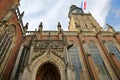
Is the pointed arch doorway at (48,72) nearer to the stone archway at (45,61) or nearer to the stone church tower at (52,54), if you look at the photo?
the stone church tower at (52,54)

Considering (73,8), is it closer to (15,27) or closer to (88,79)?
(15,27)

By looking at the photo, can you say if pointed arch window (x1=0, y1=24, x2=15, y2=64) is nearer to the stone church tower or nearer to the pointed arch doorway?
the stone church tower

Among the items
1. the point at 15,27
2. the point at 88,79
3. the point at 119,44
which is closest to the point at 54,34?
the point at 15,27

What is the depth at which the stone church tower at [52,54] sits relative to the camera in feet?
37.9

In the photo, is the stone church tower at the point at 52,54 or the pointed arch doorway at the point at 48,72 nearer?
the stone church tower at the point at 52,54

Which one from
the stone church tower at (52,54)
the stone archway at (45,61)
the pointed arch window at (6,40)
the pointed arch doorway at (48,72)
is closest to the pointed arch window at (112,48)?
the stone church tower at (52,54)

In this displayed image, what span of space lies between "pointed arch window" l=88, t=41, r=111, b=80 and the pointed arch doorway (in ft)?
21.2

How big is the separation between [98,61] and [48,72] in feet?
26.5

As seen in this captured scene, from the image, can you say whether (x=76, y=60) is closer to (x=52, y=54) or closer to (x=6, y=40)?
(x=52, y=54)

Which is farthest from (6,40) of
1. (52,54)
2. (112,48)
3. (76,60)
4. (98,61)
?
(112,48)

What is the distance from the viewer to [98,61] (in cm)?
1725

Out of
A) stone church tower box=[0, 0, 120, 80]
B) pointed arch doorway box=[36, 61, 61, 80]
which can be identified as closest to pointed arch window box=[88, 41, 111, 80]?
stone church tower box=[0, 0, 120, 80]

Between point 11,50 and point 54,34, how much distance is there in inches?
286

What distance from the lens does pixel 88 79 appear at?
14.6 metres
